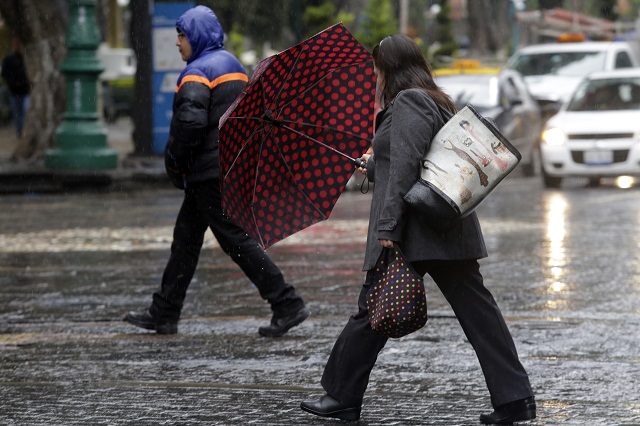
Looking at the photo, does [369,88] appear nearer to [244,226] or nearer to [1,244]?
[244,226]

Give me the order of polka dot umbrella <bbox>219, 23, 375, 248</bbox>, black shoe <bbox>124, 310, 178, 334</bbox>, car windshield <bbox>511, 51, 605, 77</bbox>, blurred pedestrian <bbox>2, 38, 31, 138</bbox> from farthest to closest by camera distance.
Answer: blurred pedestrian <bbox>2, 38, 31, 138</bbox>, car windshield <bbox>511, 51, 605, 77</bbox>, black shoe <bbox>124, 310, 178, 334</bbox>, polka dot umbrella <bbox>219, 23, 375, 248</bbox>

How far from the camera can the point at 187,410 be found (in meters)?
5.86

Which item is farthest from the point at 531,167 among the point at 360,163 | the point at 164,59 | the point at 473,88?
the point at 360,163

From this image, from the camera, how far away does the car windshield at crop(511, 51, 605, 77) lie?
78.6 ft

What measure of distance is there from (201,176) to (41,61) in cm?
1374

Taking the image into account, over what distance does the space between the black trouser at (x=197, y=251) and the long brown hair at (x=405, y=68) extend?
2321 millimetres

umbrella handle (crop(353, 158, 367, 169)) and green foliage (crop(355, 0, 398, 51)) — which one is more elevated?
umbrella handle (crop(353, 158, 367, 169))

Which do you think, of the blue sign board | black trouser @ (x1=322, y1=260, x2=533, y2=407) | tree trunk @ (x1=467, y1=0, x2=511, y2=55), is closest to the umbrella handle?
black trouser @ (x1=322, y1=260, x2=533, y2=407)

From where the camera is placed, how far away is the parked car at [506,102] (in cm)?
2056

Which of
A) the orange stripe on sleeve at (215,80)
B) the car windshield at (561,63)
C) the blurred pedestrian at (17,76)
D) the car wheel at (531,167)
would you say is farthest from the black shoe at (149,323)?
the car windshield at (561,63)

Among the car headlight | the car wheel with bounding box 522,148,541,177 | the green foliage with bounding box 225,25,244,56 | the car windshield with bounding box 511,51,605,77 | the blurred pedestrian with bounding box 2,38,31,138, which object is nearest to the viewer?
the car headlight

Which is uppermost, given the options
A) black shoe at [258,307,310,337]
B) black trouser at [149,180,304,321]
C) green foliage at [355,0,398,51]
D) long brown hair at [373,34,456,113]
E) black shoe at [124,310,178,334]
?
long brown hair at [373,34,456,113]

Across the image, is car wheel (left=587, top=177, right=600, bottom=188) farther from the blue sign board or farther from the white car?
the blue sign board

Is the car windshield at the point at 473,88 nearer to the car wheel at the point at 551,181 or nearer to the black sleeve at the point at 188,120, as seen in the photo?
the car wheel at the point at 551,181
